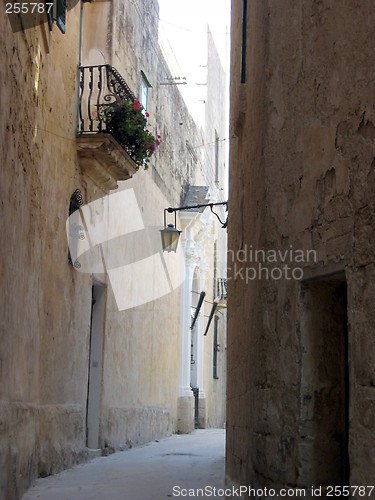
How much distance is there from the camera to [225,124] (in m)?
30.0

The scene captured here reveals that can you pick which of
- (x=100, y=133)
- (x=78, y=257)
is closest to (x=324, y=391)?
(x=78, y=257)

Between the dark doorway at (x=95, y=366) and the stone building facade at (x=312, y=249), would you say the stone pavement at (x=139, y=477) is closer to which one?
the dark doorway at (x=95, y=366)

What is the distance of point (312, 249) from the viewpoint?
4.64 m

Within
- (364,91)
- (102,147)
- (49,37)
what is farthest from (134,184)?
(364,91)

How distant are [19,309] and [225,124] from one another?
23.4 metres

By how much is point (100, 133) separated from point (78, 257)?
1597 mm

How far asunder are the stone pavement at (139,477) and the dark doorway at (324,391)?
3.17m

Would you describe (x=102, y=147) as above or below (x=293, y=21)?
above

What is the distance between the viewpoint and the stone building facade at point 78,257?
22.6ft

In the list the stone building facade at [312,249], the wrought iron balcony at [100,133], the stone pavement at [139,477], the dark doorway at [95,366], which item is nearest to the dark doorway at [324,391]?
the stone building facade at [312,249]

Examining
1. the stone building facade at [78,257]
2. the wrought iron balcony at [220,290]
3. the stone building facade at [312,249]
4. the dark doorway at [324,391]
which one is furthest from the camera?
the wrought iron balcony at [220,290]

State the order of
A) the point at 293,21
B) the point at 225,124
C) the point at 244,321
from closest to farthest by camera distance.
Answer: the point at 293,21 < the point at 244,321 < the point at 225,124

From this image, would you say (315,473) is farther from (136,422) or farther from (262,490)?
(136,422)

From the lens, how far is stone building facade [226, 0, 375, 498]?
13.0 ft
